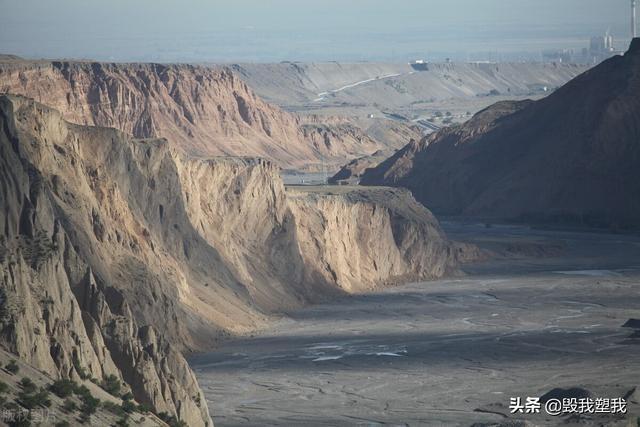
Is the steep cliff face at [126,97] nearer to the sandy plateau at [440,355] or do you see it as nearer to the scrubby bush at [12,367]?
the sandy plateau at [440,355]

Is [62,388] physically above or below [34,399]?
above

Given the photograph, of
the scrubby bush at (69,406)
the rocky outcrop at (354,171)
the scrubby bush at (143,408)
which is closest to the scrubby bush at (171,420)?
the scrubby bush at (143,408)

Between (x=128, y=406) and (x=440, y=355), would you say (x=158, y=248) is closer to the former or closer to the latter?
(x=440, y=355)

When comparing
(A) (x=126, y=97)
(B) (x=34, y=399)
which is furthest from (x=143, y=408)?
(A) (x=126, y=97)

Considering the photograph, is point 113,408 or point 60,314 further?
point 60,314

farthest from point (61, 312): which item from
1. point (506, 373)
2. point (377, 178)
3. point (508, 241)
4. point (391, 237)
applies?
point (377, 178)

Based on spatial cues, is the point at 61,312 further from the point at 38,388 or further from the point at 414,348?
the point at 414,348

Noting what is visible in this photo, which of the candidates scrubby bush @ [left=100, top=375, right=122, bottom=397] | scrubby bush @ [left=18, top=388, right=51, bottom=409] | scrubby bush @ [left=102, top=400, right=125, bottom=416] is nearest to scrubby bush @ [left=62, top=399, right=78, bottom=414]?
scrubby bush @ [left=18, top=388, right=51, bottom=409]
